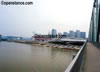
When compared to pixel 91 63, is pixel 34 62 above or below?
below

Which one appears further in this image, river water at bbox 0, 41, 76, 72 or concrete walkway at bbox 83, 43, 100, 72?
river water at bbox 0, 41, 76, 72

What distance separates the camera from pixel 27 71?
10.2m

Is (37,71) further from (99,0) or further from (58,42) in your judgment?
(58,42)

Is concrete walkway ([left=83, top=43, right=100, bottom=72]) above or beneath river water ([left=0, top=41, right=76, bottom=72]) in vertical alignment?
above

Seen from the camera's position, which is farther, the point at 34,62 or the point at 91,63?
the point at 34,62

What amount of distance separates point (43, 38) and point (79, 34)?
25317mm

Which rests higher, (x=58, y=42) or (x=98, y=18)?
(x=98, y=18)

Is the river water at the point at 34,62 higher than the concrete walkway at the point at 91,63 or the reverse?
the reverse

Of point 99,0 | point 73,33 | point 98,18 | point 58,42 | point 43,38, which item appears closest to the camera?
point 99,0

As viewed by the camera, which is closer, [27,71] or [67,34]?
[27,71]

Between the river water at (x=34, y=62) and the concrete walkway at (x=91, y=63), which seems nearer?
the concrete walkway at (x=91, y=63)

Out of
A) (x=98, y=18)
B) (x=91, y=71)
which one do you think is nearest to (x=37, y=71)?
(x=91, y=71)

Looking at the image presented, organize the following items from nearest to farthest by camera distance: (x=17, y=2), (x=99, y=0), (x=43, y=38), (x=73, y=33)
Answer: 1. (x=17, y=2)
2. (x=99, y=0)
3. (x=43, y=38)
4. (x=73, y=33)

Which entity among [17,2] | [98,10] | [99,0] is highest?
[99,0]
